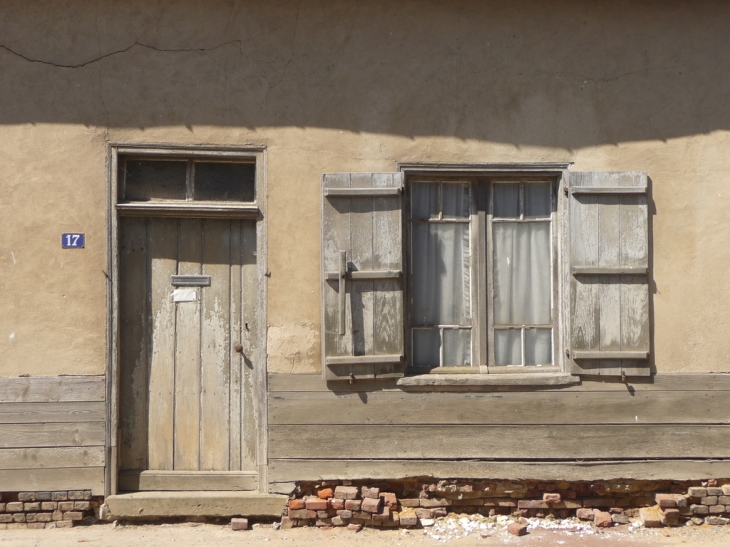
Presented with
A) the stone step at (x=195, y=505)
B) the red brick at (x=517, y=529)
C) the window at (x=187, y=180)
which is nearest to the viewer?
the red brick at (x=517, y=529)

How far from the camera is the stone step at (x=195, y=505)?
4723 mm

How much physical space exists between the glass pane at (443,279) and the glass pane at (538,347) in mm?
437

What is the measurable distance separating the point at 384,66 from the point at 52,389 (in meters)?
3.03

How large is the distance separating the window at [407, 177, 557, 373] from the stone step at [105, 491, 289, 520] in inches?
52.2

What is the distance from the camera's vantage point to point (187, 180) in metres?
4.83

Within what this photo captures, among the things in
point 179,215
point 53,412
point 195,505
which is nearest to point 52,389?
point 53,412

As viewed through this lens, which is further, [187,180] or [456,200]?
[456,200]

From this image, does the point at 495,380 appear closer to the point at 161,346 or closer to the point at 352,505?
the point at 352,505

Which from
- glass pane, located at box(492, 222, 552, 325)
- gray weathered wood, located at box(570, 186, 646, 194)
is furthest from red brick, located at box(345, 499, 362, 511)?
gray weathered wood, located at box(570, 186, 646, 194)

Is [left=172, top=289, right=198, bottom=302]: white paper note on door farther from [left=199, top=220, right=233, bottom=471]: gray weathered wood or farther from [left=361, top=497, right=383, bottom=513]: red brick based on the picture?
[left=361, top=497, right=383, bottom=513]: red brick

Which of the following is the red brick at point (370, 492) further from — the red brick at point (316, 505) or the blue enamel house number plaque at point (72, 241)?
the blue enamel house number plaque at point (72, 241)

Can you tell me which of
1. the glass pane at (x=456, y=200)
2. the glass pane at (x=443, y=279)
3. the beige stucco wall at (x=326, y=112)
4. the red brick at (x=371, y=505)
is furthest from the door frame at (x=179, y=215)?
the glass pane at (x=456, y=200)

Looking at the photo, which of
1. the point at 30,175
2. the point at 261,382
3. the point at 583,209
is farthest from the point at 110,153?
the point at 583,209

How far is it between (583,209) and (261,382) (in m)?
2.42
